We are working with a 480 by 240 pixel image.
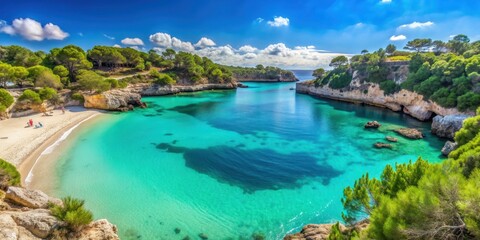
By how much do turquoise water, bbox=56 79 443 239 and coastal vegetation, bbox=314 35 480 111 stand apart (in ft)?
17.5

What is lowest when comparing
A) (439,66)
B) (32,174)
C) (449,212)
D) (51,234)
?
(32,174)

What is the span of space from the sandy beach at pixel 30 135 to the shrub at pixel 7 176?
3793 millimetres

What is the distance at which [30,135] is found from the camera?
74.8ft

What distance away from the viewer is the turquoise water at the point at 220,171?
1212 cm

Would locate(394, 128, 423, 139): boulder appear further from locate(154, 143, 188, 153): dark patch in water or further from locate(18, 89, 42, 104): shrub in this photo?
locate(18, 89, 42, 104): shrub

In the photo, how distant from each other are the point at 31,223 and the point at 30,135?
19.9 metres

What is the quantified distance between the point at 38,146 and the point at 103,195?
12.4 meters

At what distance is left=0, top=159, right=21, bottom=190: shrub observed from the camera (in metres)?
11.3

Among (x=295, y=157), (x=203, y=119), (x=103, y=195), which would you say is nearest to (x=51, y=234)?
(x=103, y=195)

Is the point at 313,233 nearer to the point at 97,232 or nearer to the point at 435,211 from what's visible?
the point at 435,211

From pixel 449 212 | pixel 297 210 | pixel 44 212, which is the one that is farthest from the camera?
pixel 297 210

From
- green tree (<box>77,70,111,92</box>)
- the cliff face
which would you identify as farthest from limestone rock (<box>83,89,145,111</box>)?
the cliff face

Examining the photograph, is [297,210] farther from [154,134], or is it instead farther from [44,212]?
[154,134]

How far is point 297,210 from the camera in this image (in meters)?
13.1
